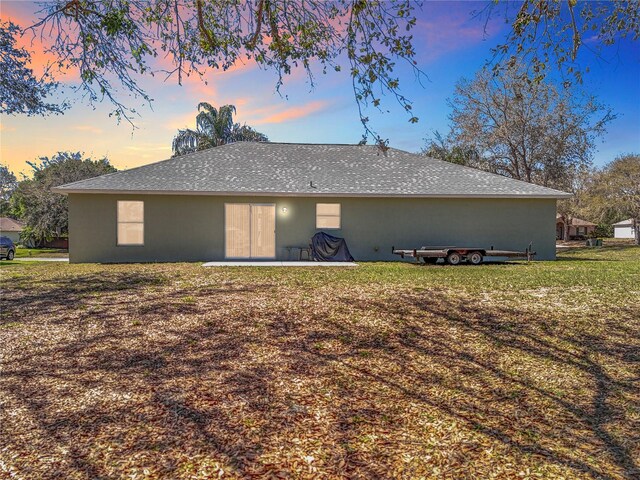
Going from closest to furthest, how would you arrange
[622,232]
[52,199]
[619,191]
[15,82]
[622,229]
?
[15,82] < [52,199] < [619,191] < [622,229] < [622,232]

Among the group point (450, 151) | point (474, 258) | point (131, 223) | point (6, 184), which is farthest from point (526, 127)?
point (6, 184)

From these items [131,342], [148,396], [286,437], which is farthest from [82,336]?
[286,437]

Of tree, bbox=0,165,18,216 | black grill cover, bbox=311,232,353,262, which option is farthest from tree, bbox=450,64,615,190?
tree, bbox=0,165,18,216

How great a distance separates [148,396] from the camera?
149 inches

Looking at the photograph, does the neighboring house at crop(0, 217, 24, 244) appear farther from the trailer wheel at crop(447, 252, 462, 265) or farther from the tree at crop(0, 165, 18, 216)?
the trailer wheel at crop(447, 252, 462, 265)

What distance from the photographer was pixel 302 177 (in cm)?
1633

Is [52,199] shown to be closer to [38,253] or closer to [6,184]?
[38,253]

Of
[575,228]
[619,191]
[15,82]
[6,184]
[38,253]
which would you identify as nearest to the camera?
[15,82]

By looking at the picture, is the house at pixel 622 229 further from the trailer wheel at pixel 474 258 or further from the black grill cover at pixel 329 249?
the black grill cover at pixel 329 249

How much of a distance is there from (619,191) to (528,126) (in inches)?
683

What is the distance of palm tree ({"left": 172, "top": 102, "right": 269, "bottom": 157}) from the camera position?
32562 millimetres

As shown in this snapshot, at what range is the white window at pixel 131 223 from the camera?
588 inches

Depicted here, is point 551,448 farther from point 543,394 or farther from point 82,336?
point 82,336

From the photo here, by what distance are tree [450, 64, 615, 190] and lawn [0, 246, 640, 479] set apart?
63.3 ft
